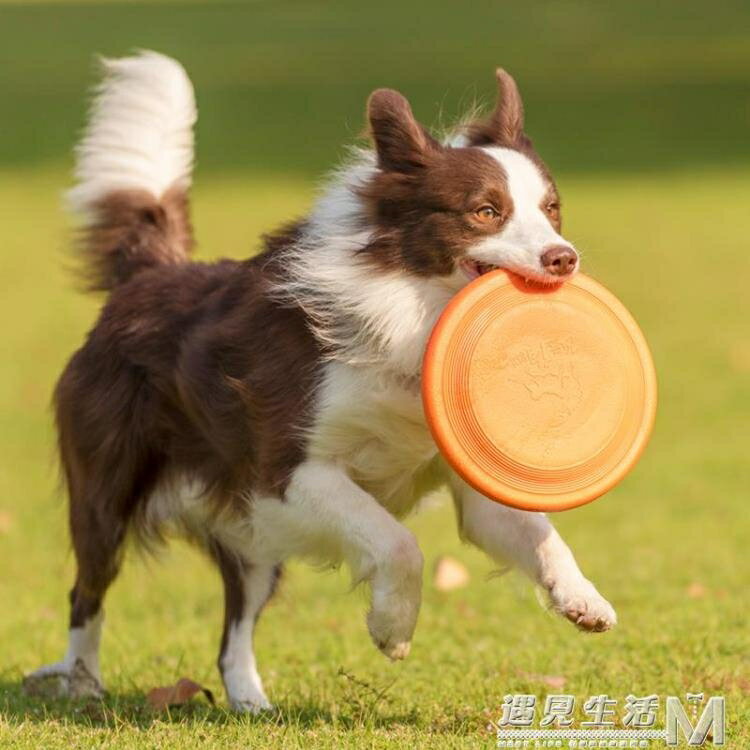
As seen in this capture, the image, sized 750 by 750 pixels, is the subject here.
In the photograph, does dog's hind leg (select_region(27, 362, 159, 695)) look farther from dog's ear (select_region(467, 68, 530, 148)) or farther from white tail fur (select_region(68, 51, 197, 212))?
dog's ear (select_region(467, 68, 530, 148))

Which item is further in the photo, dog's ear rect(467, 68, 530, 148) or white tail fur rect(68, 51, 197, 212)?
white tail fur rect(68, 51, 197, 212)

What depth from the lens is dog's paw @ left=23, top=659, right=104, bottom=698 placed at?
627 cm

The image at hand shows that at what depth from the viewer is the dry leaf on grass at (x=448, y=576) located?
852cm

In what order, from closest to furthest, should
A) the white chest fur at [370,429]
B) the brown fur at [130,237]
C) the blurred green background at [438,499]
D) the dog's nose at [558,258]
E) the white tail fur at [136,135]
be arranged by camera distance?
the dog's nose at [558,258], the white chest fur at [370,429], the blurred green background at [438,499], the brown fur at [130,237], the white tail fur at [136,135]

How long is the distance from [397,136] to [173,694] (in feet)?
7.00

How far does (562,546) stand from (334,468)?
0.80 metres

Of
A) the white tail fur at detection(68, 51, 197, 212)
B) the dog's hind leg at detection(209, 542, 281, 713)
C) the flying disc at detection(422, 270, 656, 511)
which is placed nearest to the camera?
the flying disc at detection(422, 270, 656, 511)

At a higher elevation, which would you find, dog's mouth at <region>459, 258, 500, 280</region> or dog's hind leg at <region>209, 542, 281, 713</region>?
dog's mouth at <region>459, 258, 500, 280</region>

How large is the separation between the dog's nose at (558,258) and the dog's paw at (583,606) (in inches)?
40.5

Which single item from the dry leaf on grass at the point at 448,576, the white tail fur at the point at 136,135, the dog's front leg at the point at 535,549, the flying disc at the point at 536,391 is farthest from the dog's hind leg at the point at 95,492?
the dry leaf on grass at the point at 448,576

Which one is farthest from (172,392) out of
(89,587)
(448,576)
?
(448,576)

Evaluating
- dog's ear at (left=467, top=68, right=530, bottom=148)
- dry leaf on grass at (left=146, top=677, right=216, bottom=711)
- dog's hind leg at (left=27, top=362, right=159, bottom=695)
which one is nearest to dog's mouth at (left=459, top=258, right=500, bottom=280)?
dog's ear at (left=467, top=68, right=530, bottom=148)

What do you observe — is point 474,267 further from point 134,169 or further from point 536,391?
point 134,169

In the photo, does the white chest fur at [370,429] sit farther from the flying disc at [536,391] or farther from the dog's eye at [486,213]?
the dog's eye at [486,213]
